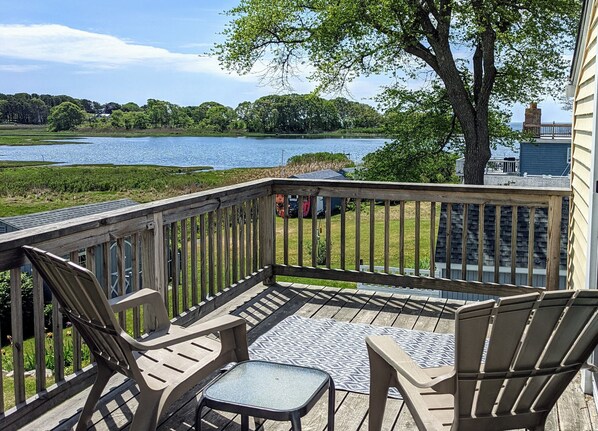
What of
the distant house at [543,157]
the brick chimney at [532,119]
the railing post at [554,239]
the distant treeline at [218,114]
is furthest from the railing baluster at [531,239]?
the distant house at [543,157]

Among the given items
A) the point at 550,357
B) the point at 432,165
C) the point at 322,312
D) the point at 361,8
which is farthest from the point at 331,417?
the point at 432,165

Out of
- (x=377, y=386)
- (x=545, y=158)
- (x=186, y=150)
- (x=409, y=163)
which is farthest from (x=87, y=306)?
(x=186, y=150)

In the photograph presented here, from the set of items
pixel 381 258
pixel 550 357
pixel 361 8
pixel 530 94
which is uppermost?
pixel 361 8

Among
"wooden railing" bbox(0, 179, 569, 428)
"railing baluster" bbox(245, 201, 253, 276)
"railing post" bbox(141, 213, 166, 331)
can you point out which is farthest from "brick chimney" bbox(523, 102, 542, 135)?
"railing post" bbox(141, 213, 166, 331)

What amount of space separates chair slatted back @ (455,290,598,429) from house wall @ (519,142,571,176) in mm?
20255

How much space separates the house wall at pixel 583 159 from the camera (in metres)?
3.08

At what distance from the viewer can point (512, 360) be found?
184cm

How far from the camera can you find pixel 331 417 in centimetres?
226

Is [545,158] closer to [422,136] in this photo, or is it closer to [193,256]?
[422,136]

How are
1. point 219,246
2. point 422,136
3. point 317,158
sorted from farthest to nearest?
1. point 317,158
2. point 422,136
3. point 219,246

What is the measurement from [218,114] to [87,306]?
840 inches

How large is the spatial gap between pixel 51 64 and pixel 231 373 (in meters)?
48.9

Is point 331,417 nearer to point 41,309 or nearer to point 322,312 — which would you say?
point 41,309

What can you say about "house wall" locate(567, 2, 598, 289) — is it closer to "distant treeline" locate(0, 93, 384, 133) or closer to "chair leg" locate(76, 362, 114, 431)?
"chair leg" locate(76, 362, 114, 431)
